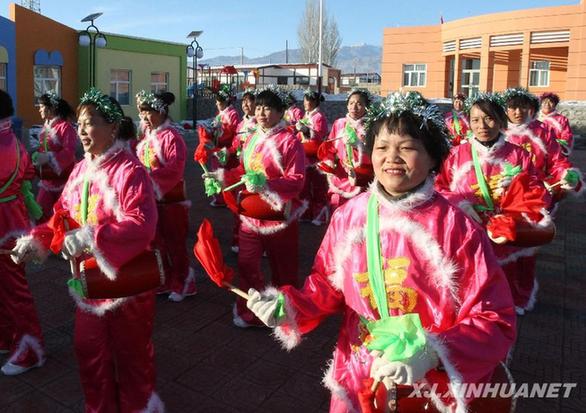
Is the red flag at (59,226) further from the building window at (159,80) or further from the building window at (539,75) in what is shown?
the building window at (539,75)

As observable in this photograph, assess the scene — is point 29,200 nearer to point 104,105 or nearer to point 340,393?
Answer: point 104,105

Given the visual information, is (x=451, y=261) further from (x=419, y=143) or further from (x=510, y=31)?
(x=510, y=31)

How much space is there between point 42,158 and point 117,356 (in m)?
4.20

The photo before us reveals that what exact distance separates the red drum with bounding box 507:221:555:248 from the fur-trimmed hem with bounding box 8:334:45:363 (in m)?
3.46

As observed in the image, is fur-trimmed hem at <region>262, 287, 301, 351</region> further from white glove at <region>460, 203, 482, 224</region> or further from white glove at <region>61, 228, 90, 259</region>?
white glove at <region>460, 203, 482, 224</region>

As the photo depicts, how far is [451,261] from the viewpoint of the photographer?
6.31 feet

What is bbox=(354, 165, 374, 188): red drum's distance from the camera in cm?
636

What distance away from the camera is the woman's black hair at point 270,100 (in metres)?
4.70

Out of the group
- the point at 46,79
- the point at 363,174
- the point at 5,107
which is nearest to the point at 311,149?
the point at 363,174

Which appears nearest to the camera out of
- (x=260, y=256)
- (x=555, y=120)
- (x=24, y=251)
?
(x=24, y=251)

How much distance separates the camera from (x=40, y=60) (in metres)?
19.5

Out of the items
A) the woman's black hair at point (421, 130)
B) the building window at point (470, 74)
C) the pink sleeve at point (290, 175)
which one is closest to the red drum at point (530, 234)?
the pink sleeve at point (290, 175)

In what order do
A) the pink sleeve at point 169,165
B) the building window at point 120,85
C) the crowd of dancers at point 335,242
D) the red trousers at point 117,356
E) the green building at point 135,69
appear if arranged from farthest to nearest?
the building window at point 120,85 → the green building at point 135,69 → the pink sleeve at point 169,165 → the red trousers at point 117,356 → the crowd of dancers at point 335,242

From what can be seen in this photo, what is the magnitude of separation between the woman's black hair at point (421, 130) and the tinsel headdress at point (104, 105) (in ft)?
5.57
